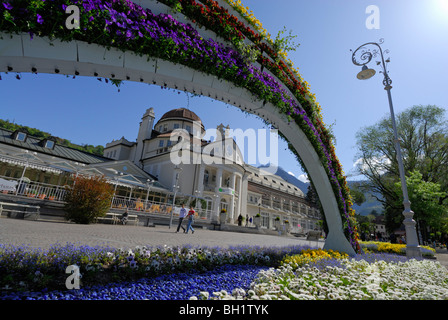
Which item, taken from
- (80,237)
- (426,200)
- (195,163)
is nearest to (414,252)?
(426,200)

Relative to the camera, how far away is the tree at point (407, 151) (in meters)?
24.4

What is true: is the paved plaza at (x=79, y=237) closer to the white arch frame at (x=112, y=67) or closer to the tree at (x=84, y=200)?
the tree at (x=84, y=200)

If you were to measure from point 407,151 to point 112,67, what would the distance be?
1272 inches

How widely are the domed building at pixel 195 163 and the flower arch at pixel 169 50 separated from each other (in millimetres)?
20302

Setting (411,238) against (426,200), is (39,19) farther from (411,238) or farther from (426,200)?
(426,200)

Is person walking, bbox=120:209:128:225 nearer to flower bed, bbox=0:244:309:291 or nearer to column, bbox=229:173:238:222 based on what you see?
flower bed, bbox=0:244:309:291

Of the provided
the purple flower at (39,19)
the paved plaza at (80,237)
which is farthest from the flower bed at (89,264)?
the purple flower at (39,19)

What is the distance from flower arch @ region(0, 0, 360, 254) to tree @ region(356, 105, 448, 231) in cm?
2398

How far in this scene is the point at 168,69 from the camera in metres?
4.08

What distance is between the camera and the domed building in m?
31.6

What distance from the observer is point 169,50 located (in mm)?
3859
